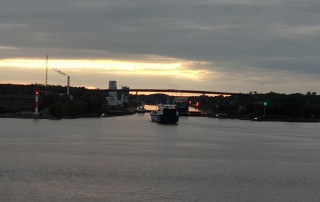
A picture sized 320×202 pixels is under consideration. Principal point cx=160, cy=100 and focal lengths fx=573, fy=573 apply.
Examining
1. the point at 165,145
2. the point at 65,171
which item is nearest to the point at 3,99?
the point at 165,145

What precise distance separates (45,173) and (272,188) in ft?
36.8

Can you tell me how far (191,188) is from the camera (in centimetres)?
2519

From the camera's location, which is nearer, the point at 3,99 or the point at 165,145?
the point at 165,145

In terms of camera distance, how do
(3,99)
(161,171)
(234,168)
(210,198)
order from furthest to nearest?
(3,99) → (234,168) → (161,171) → (210,198)

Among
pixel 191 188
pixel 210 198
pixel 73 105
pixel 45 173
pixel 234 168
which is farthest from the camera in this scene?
pixel 73 105

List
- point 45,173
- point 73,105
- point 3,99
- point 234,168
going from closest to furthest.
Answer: point 45,173 → point 234,168 → point 73,105 → point 3,99

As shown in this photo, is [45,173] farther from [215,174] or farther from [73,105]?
[73,105]

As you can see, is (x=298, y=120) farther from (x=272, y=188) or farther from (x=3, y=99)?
(x=272, y=188)

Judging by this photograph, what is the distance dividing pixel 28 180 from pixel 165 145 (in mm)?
23915

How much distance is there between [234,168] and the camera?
108ft

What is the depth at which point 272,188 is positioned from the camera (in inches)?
1014

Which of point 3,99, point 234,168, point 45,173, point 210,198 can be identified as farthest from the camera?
point 3,99

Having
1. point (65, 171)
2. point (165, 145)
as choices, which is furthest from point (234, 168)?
point (165, 145)

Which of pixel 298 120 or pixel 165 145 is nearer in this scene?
pixel 165 145
